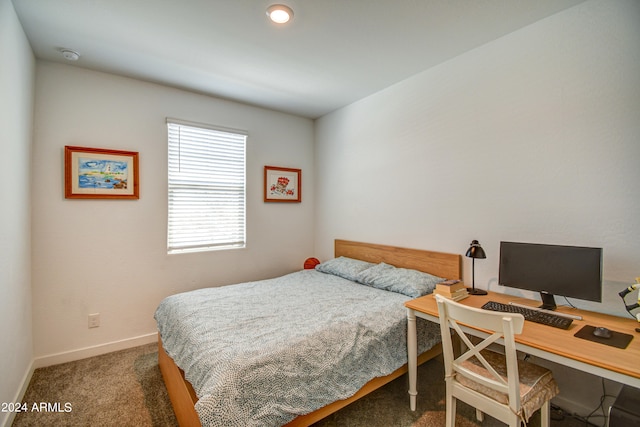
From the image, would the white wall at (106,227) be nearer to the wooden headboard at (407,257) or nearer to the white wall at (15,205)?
the white wall at (15,205)

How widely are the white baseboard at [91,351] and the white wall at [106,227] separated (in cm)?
1

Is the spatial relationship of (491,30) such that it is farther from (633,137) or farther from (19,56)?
(19,56)

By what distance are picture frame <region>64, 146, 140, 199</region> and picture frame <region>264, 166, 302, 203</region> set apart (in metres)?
1.42

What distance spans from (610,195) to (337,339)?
188 centimetres

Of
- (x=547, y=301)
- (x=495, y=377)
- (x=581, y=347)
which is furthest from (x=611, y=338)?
(x=495, y=377)

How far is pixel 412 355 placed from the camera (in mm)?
1978

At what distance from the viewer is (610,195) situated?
1755 mm

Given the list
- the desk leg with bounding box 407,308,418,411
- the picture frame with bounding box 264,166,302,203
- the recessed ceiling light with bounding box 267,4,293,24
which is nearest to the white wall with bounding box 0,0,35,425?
the recessed ceiling light with bounding box 267,4,293,24

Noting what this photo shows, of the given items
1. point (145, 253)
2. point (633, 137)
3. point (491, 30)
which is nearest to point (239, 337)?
point (145, 253)

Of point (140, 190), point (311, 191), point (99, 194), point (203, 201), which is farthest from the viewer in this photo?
point (311, 191)

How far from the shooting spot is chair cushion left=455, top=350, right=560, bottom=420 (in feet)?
4.70

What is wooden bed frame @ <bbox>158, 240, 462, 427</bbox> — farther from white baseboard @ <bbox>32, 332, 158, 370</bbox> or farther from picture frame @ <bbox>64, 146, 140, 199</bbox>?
picture frame @ <bbox>64, 146, 140, 199</bbox>

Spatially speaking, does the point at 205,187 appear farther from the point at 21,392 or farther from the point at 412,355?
the point at 412,355

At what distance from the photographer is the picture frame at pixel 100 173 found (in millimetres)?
2566
